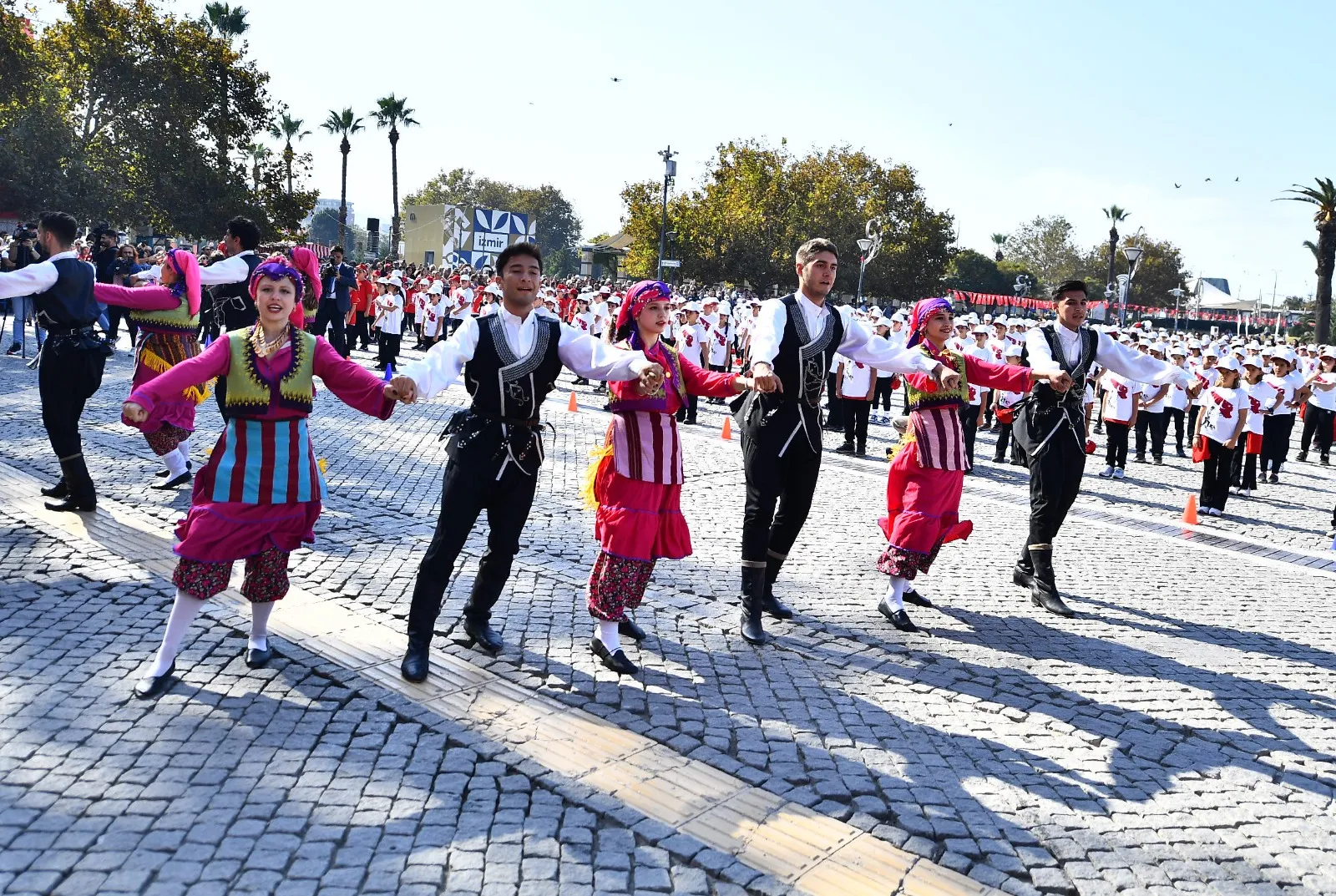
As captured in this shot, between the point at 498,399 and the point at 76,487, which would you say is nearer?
the point at 498,399

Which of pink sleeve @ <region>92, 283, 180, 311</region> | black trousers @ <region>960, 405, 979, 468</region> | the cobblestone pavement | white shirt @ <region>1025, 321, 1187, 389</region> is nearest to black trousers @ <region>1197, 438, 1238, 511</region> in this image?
the cobblestone pavement

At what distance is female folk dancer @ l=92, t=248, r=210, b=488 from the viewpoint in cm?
768

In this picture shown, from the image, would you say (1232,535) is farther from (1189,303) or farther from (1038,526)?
(1189,303)

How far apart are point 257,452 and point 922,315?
4.24 m

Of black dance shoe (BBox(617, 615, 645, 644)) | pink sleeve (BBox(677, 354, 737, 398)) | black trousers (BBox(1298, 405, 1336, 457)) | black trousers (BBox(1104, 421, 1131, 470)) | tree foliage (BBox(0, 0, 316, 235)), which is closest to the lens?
black dance shoe (BBox(617, 615, 645, 644))

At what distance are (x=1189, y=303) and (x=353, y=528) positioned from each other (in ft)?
322

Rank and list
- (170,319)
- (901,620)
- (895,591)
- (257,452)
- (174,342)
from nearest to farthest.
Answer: (257,452) → (901,620) → (895,591) → (170,319) → (174,342)

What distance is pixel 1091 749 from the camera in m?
4.72

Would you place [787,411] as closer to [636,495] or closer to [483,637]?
[636,495]

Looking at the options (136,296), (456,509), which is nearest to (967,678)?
(456,509)

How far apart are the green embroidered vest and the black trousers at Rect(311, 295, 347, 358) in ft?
36.7

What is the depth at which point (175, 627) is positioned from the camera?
462 cm

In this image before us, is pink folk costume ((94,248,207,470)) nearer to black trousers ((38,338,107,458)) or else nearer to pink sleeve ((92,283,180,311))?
pink sleeve ((92,283,180,311))

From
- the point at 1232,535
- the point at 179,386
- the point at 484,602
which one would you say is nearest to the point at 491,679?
the point at 484,602
